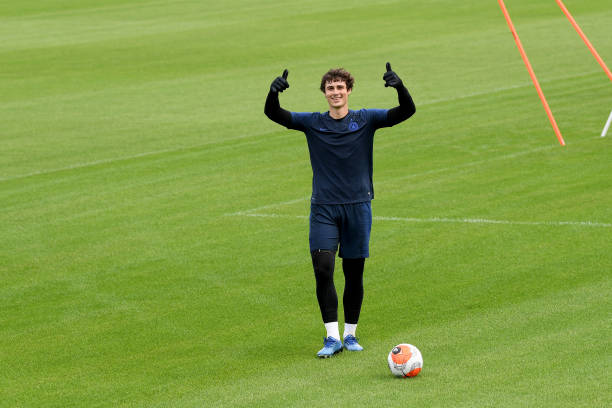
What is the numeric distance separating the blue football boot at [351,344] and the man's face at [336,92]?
2140 millimetres

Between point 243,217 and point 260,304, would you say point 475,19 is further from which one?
point 260,304

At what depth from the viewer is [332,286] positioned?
10336 mm

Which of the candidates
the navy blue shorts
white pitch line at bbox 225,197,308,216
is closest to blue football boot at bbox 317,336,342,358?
the navy blue shorts

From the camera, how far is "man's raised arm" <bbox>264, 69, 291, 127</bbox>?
1016cm

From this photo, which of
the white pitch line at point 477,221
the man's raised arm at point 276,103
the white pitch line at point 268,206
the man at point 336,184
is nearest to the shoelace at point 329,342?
the man at point 336,184

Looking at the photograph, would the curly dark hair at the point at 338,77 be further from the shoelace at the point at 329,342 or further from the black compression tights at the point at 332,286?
the shoelace at the point at 329,342

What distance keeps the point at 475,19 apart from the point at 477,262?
37.1m

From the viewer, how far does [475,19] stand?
1943 inches

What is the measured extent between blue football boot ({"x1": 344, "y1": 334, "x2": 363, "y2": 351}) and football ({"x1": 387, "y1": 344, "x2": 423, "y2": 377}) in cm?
105

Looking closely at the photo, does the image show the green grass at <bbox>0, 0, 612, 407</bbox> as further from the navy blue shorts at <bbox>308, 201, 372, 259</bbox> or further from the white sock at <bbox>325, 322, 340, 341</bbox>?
the navy blue shorts at <bbox>308, 201, 372, 259</bbox>

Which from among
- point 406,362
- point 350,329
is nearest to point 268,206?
point 350,329

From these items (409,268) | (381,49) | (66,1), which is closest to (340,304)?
(409,268)

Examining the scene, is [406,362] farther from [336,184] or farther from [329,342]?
[336,184]

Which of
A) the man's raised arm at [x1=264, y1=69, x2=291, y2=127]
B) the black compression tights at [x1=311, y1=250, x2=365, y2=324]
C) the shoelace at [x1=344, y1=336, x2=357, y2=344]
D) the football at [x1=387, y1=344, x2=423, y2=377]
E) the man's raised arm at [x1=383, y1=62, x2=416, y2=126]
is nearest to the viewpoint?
the football at [x1=387, y1=344, x2=423, y2=377]
